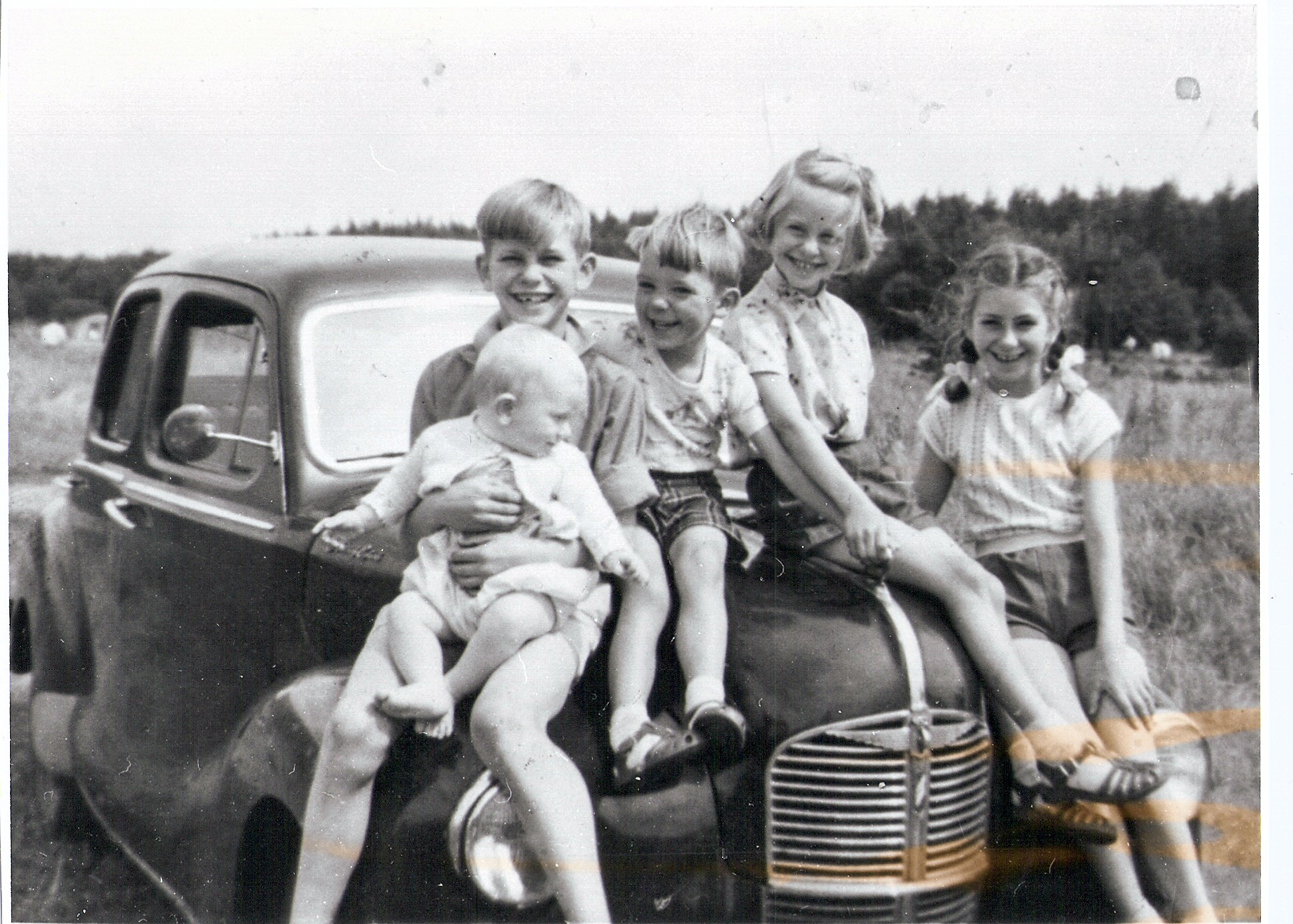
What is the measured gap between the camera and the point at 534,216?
2.67 metres

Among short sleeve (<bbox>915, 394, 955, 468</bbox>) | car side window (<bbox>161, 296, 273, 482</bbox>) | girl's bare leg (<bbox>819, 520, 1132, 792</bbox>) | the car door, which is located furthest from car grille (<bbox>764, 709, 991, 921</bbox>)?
car side window (<bbox>161, 296, 273, 482</bbox>)

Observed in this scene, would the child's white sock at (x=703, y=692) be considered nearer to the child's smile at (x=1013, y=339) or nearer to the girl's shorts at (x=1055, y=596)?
the girl's shorts at (x=1055, y=596)

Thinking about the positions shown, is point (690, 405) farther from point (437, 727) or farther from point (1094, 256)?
point (1094, 256)

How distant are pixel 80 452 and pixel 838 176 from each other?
6.76 feet

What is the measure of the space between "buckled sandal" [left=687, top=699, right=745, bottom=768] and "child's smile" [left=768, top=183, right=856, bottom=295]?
3.27ft

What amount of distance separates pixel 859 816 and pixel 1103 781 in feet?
1.90

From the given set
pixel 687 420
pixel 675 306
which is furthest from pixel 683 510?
pixel 675 306

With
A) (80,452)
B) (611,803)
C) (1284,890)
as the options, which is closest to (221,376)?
(80,452)

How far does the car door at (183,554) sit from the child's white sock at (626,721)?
0.77 metres

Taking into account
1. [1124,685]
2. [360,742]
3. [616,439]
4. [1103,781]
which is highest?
[616,439]

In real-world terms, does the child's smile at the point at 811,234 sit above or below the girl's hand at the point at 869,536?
above

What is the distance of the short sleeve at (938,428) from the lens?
9.16 ft

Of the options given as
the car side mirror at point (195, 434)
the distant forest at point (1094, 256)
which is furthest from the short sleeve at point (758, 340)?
the car side mirror at point (195, 434)

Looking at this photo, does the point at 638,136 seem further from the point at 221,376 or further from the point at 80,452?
the point at 80,452
